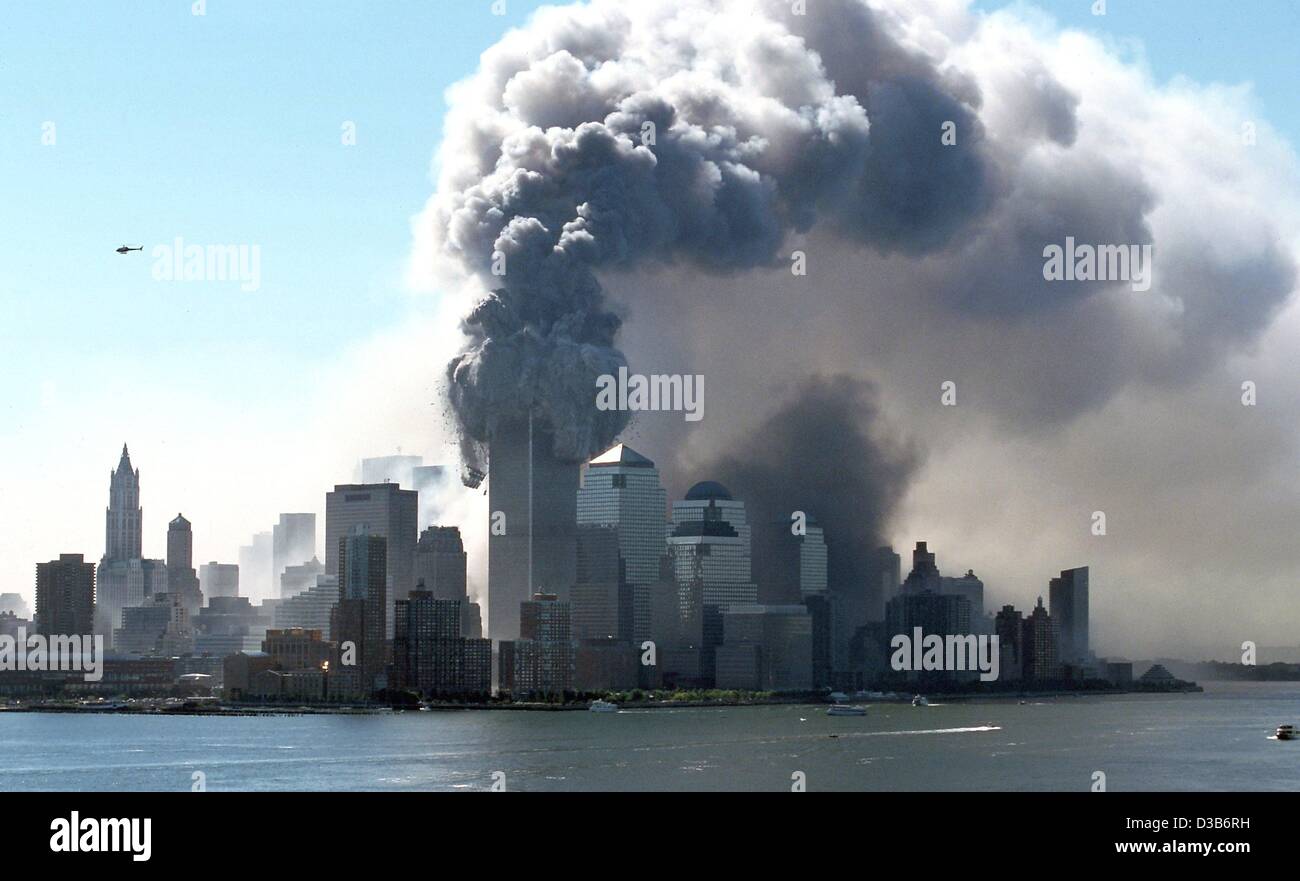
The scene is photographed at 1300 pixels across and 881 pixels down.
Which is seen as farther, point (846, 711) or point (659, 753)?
point (846, 711)

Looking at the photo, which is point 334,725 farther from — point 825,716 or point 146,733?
point 825,716

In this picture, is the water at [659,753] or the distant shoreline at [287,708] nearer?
the water at [659,753]

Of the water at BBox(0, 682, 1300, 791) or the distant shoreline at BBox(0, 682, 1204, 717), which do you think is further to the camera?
the distant shoreline at BBox(0, 682, 1204, 717)

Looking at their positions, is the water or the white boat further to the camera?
the white boat

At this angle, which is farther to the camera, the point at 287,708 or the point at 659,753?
the point at 287,708
